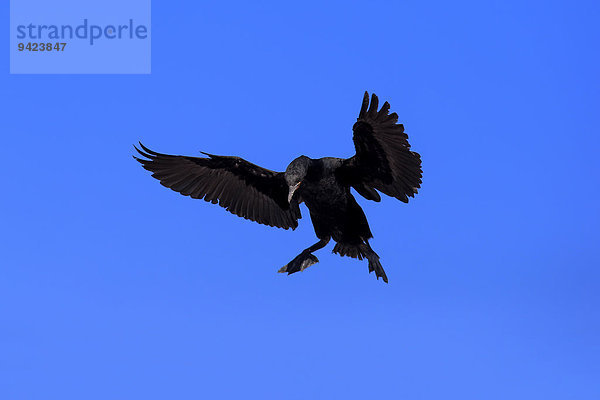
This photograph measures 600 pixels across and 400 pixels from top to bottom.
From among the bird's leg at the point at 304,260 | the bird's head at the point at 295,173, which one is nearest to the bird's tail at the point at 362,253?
the bird's leg at the point at 304,260

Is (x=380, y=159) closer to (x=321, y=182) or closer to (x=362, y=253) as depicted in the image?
(x=321, y=182)

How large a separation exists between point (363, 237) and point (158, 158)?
3526mm

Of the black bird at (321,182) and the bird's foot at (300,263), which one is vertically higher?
the black bird at (321,182)

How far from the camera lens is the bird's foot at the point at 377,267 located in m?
11.3

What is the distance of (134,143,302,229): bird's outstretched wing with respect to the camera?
1177 centimetres

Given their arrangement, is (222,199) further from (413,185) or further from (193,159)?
(413,185)

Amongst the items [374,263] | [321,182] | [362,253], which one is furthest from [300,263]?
[321,182]

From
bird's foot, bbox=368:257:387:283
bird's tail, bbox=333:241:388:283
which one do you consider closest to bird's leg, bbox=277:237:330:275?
bird's tail, bbox=333:241:388:283

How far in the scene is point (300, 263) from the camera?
37.5 ft

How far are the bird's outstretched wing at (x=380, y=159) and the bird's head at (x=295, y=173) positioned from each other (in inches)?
23.9

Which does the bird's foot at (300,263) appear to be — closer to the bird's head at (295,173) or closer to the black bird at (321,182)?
the black bird at (321,182)

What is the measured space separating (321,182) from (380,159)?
0.96 meters

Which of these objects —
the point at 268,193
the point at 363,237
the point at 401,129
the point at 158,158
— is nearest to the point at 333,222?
the point at 363,237

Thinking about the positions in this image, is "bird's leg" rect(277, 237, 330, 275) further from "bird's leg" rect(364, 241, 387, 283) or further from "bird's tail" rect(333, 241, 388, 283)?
"bird's leg" rect(364, 241, 387, 283)
